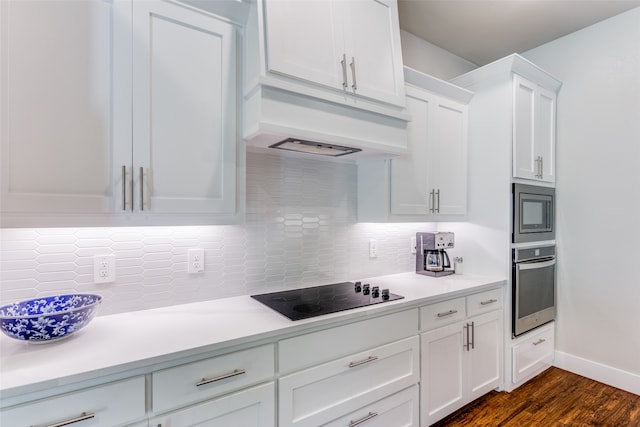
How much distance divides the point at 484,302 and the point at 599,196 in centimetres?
136

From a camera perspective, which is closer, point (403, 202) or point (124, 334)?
point (124, 334)

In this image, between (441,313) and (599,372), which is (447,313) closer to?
(441,313)

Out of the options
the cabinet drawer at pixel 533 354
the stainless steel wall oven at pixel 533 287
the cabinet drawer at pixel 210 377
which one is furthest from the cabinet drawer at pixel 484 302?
the cabinet drawer at pixel 210 377

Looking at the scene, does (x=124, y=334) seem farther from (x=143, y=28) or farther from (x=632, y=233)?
(x=632, y=233)

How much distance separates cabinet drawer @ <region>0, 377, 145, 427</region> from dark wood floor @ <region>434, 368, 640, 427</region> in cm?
181

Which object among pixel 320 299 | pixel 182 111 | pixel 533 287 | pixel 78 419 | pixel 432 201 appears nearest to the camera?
pixel 78 419

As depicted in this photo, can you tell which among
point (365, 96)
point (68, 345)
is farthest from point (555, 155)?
point (68, 345)

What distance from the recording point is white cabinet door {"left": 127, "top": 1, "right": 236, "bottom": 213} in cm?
136

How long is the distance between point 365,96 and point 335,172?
618 mm

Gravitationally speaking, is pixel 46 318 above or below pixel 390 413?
above

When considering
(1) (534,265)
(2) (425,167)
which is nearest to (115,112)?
(2) (425,167)

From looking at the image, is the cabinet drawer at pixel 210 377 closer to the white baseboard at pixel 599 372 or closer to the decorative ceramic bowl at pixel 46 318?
the decorative ceramic bowl at pixel 46 318

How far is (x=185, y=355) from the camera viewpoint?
1.18 meters

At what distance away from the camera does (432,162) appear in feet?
7.89
